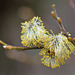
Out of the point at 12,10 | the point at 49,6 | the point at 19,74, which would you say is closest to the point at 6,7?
the point at 12,10

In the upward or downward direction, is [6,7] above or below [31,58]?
above

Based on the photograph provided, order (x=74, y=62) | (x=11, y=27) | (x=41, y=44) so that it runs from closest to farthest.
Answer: (x=41, y=44) < (x=74, y=62) < (x=11, y=27)

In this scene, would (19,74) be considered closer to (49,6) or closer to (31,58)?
(31,58)

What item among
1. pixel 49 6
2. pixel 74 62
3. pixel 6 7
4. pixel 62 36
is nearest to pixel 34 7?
pixel 49 6

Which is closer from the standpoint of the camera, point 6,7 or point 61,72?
point 61,72

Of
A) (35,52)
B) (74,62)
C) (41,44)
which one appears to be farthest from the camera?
(35,52)

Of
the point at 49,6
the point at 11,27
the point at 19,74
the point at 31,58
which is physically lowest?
the point at 19,74

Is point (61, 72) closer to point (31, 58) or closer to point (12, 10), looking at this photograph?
point (31, 58)
